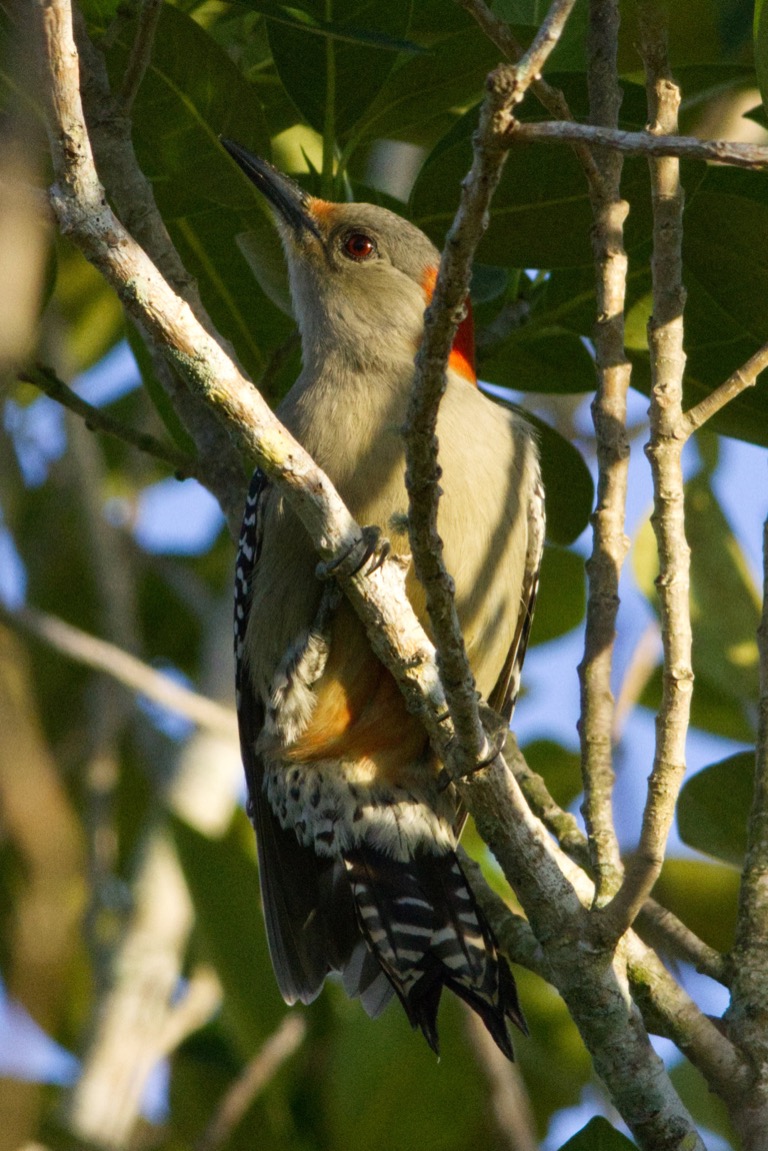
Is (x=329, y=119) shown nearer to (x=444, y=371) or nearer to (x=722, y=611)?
(x=444, y=371)

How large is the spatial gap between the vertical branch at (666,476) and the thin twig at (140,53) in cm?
127

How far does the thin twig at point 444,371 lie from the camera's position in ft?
7.87

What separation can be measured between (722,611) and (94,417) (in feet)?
7.87

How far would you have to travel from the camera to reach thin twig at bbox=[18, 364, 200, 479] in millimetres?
4484

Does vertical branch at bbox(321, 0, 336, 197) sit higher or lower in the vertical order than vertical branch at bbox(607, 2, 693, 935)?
higher

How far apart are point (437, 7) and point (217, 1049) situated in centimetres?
405

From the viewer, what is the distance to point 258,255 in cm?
504

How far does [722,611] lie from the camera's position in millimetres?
5223

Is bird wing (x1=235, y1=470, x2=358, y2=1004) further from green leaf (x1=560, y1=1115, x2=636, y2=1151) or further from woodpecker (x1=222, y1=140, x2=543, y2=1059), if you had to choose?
green leaf (x1=560, y1=1115, x2=636, y2=1151)

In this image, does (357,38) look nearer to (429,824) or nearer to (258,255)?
(258,255)

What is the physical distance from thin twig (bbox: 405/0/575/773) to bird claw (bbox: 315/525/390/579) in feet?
0.88

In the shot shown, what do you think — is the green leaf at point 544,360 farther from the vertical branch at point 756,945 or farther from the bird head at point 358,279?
the vertical branch at point 756,945

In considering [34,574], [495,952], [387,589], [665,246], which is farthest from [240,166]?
[34,574]

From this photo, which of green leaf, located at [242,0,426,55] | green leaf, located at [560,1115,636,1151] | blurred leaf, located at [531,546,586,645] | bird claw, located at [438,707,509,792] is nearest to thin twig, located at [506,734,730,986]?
bird claw, located at [438,707,509,792]
